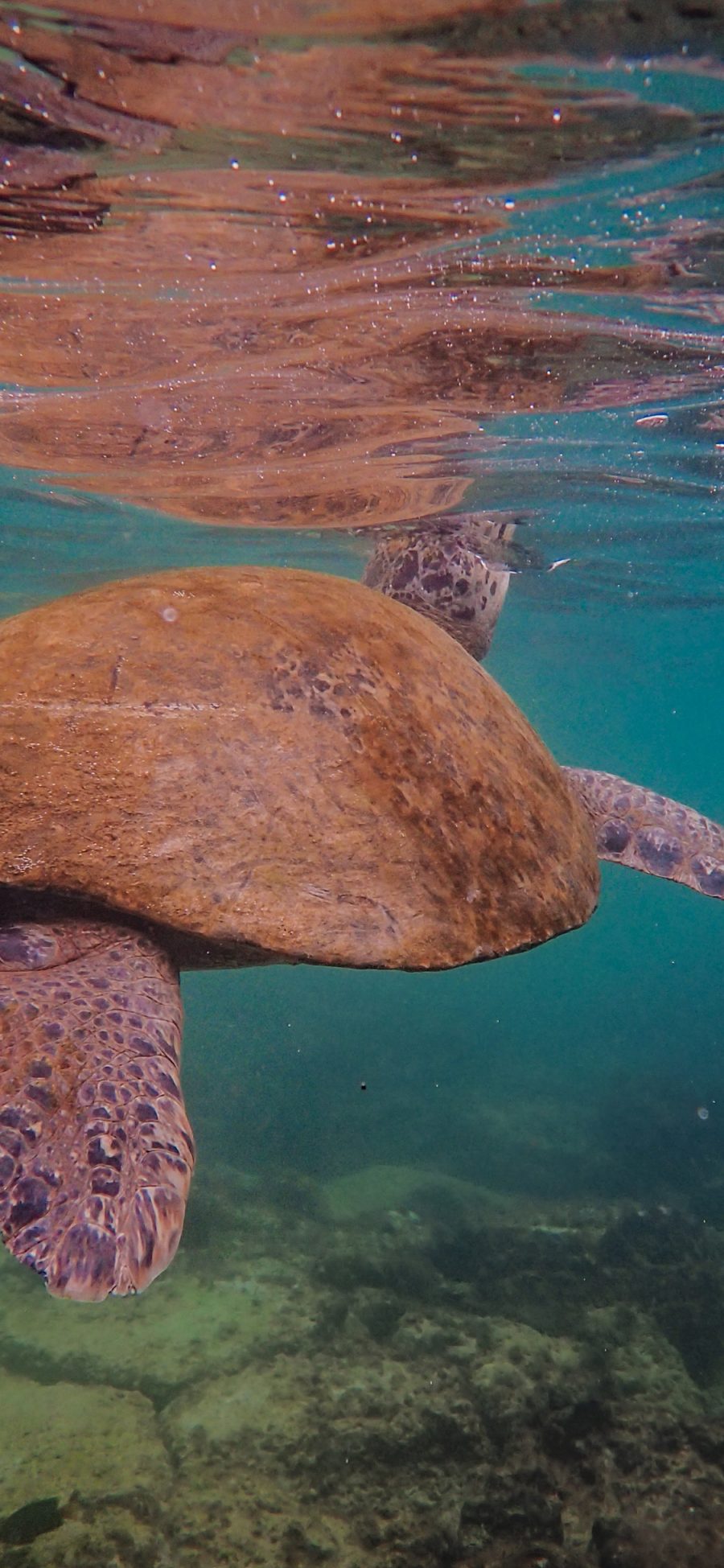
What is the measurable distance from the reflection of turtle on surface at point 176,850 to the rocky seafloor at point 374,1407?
16.1 feet

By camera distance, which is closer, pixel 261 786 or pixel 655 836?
pixel 261 786

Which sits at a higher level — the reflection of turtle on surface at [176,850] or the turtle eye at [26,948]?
the reflection of turtle on surface at [176,850]

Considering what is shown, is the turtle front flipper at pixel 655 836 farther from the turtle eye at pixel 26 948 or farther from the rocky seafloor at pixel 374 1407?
the rocky seafloor at pixel 374 1407

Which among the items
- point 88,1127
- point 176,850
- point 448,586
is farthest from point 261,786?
point 448,586

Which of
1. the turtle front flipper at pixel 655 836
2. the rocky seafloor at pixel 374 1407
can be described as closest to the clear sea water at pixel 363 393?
the rocky seafloor at pixel 374 1407

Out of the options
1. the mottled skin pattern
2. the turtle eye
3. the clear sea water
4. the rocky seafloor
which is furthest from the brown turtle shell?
the mottled skin pattern

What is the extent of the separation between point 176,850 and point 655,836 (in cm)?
402

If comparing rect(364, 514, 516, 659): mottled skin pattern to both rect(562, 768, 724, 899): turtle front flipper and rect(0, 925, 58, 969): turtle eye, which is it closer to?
rect(562, 768, 724, 899): turtle front flipper

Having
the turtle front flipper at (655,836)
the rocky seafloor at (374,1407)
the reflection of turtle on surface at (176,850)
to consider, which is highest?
the reflection of turtle on surface at (176,850)

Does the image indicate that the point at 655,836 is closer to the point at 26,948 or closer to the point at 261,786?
the point at 261,786

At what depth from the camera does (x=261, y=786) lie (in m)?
3.73

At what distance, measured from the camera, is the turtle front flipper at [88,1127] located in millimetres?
2693

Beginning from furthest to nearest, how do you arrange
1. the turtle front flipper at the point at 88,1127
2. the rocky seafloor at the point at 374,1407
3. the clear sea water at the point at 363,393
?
the rocky seafloor at the point at 374,1407 → the clear sea water at the point at 363,393 → the turtle front flipper at the point at 88,1127

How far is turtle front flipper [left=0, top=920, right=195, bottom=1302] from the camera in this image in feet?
8.84
